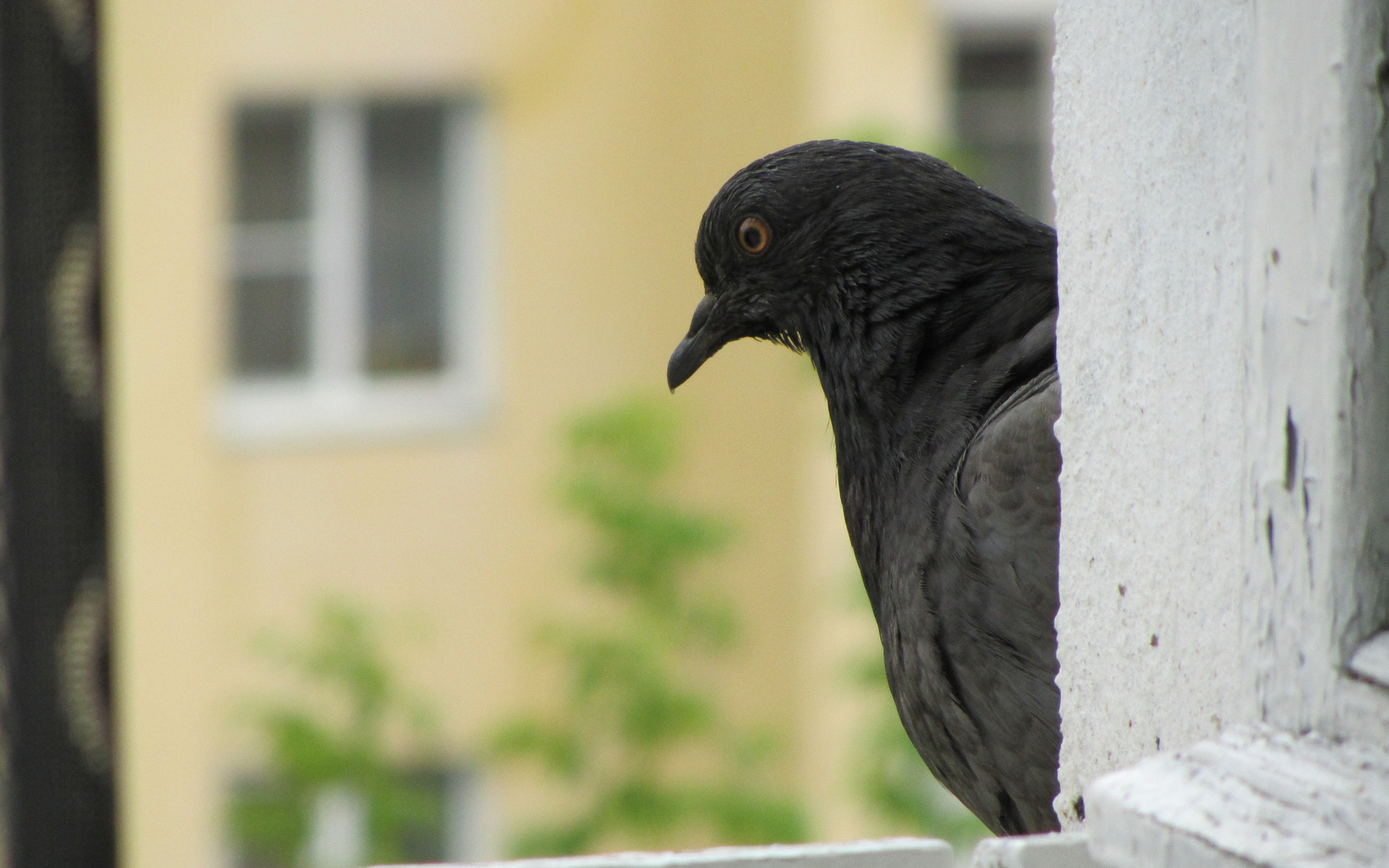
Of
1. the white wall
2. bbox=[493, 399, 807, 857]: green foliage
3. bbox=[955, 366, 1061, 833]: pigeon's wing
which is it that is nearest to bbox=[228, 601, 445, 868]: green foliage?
bbox=[493, 399, 807, 857]: green foliage

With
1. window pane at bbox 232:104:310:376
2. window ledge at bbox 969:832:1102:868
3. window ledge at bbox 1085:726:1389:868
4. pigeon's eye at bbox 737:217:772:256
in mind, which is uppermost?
window pane at bbox 232:104:310:376

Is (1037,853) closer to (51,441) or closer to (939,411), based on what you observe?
(939,411)

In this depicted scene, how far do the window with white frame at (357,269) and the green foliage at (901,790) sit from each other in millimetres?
3855

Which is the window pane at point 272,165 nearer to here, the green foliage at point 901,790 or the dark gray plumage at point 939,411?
the green foliage at point 901,790

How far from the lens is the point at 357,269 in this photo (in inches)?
397

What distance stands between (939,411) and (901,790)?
5.28 metres

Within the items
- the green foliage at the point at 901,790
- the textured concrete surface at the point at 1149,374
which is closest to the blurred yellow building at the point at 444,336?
the green foliage at the point at 901,790

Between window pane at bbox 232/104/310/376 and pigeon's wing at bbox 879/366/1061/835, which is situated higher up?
window pane at bbox 232/104/310/376

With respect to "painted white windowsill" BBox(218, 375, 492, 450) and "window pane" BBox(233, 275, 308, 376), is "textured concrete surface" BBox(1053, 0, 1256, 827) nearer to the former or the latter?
"painted white windowsill" BBox(218, 375, 492, 450)

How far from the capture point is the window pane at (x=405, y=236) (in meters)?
9.92

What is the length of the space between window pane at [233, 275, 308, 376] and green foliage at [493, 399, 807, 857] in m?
2.69

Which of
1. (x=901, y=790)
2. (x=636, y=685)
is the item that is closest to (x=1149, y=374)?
(x=901, y=790)

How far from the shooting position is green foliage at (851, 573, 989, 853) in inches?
271

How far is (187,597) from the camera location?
364 inches
